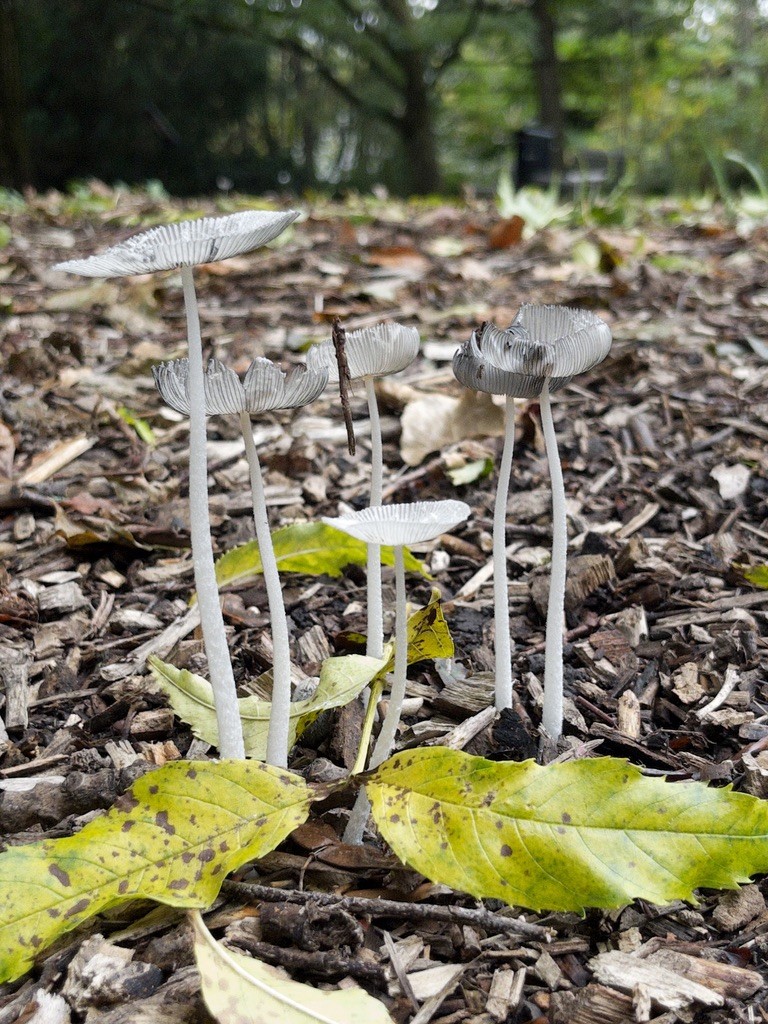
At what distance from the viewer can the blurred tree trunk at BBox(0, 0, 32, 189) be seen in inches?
428

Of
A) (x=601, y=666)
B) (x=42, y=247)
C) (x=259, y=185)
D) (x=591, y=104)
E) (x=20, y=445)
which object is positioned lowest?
(x=601, y=666)

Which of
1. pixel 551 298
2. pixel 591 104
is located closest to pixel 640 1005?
pixel 551 298

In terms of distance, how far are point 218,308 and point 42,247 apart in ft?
6.32

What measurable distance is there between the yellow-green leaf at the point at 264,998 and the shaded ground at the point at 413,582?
0.10 m

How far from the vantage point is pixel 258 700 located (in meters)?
1.77

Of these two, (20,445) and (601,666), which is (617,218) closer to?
(20,445)

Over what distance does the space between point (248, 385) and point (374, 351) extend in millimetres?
291

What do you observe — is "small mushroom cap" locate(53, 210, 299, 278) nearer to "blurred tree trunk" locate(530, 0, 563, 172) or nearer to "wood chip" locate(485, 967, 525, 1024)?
"wood chip" locate(485, 967, 525, 1024)

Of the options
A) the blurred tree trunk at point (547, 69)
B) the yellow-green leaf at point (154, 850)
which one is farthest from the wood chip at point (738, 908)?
the blurred tree trunk at point (547, 69)

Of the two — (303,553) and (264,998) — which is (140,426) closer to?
(303,553)

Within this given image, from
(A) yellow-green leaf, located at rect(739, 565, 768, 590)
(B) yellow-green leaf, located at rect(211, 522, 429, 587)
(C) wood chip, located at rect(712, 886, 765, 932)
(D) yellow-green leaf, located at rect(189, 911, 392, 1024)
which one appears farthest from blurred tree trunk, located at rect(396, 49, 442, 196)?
(D) yellow-green leaf, located at rect(189, 911, 392, 1024)

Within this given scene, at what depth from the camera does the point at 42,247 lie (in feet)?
18.7

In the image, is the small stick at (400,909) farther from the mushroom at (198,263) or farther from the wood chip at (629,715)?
the wood chip at (629,715)

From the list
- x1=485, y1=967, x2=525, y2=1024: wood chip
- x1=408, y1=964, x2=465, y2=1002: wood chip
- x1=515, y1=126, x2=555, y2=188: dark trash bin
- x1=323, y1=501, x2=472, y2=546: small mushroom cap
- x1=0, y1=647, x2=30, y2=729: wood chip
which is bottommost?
x1=485, y1=967, x2=525, y2=1024: wood chip
